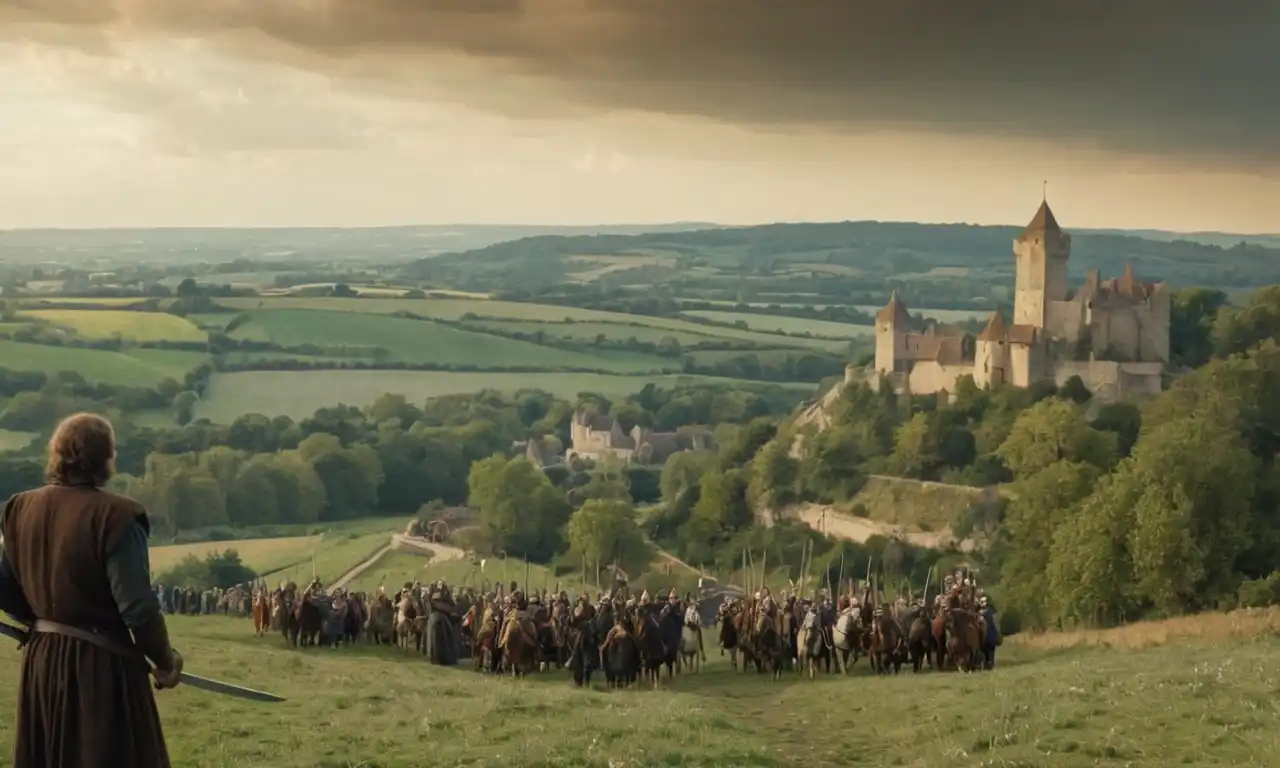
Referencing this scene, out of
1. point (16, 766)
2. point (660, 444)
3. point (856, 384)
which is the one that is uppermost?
point (16, 766)

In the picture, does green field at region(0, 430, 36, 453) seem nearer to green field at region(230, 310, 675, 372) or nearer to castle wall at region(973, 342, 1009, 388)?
green field at region(230, 310, 675, 372)

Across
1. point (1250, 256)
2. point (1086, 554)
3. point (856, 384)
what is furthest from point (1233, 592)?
point (1250, 256)

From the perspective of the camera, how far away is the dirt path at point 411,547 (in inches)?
2559

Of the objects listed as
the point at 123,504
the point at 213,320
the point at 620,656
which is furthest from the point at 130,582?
the point at 213,320

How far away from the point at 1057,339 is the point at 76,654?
3262 inches

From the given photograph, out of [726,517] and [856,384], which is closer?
[726,517]

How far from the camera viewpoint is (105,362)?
114 m

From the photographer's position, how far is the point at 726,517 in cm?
8281

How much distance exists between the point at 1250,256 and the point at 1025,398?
83159 mm

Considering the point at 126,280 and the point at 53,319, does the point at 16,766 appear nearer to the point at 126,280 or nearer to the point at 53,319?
the point at 53,319

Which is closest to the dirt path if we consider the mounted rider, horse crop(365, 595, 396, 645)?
horse crop(365, 595, 396, 645)

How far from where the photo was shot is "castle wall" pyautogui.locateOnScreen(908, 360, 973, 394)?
9025cm

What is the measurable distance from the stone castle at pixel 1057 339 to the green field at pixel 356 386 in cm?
4451

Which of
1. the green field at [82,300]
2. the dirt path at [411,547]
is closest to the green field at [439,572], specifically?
the dirt path at [411,547]
